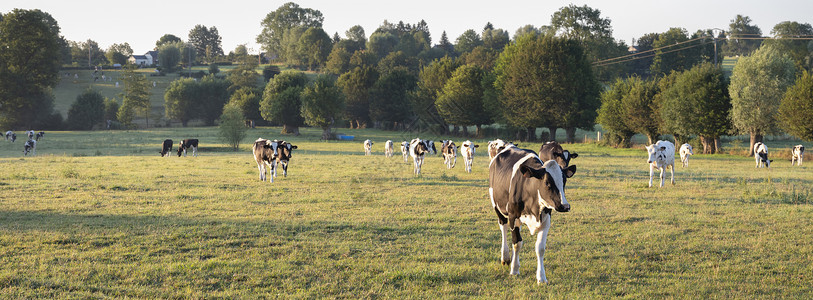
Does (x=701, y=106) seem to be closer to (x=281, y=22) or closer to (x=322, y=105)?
(x=322, y=105)

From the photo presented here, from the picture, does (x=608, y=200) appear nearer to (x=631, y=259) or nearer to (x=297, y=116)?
(x=631, y=259)

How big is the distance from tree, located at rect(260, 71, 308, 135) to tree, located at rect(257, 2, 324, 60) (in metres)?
96.7

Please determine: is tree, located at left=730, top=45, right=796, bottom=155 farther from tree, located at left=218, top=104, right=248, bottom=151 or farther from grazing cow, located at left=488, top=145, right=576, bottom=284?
tree, located at left=218, top=104, right=248, bottom=151

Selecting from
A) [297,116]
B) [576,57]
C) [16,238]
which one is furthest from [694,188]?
[297,116]

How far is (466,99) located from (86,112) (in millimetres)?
57889

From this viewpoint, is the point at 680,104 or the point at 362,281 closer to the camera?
the point at 362,281

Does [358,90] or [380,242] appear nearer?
[380,242]

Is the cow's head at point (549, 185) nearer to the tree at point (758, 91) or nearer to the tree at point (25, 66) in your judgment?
the tree at point (758, 91)

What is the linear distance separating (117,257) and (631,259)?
9.14m

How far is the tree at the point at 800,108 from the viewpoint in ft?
116

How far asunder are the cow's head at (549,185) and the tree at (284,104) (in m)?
65.9


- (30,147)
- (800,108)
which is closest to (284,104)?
(30,147)

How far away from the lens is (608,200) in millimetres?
17125

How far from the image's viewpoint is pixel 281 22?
566 ft
